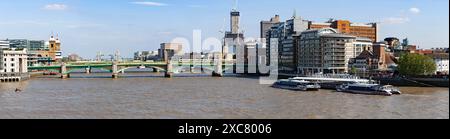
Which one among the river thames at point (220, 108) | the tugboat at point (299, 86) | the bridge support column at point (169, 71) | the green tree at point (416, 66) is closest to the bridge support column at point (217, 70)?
the bridge support column at point (169, 71)

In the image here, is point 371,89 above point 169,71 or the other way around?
the other way around

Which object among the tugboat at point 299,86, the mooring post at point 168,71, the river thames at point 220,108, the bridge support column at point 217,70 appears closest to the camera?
the river thames at point 220,108

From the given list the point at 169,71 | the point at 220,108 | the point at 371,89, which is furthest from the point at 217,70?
the point at 220,108

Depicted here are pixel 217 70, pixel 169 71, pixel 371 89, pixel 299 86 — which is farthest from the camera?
pixel 217 70

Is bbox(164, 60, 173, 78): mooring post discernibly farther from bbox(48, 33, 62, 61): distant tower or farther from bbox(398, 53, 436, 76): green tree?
bbox(48, 33, 62, 61): distant tower

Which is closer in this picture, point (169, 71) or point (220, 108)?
point (220, 108)

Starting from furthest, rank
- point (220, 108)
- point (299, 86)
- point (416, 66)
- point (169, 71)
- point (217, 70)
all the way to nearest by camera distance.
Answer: point (217, 70)
point (169, 71)
point (416, 66)
point (299, 86)
point (220, 108)

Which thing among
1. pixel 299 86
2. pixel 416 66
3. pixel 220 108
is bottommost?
pixel 220 108

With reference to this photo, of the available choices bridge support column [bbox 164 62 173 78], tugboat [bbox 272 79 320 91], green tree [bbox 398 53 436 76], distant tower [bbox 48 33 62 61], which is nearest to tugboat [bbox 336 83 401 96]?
tugboat [bbox 272 79 320 91]

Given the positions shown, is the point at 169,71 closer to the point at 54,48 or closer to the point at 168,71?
the point at 168,71

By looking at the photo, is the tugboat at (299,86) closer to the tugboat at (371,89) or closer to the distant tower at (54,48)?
the tugboat at (371,89)

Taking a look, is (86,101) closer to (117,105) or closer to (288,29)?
(117,105)
